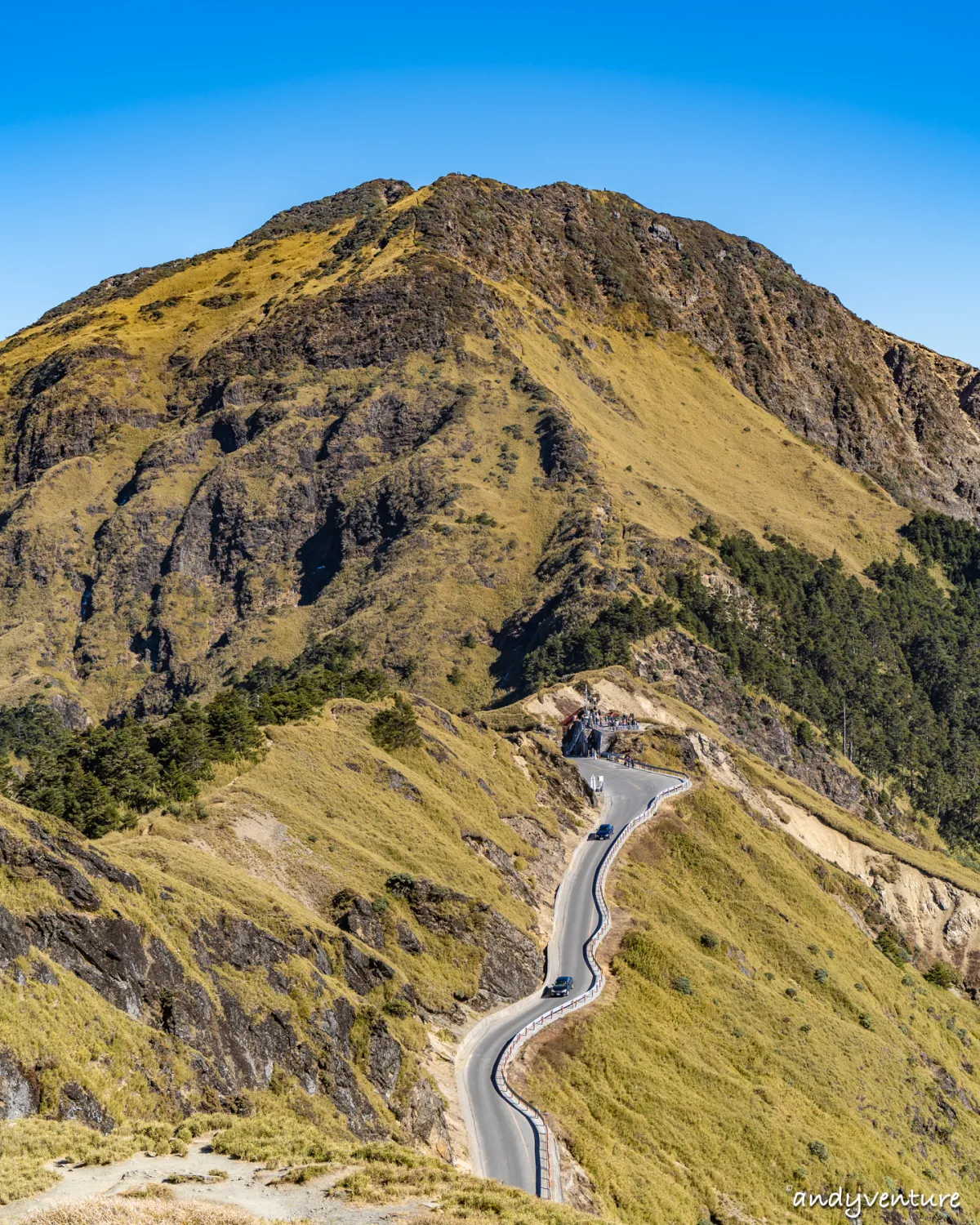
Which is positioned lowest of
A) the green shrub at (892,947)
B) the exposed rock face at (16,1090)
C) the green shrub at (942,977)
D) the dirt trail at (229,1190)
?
the green shrub at (942,977)

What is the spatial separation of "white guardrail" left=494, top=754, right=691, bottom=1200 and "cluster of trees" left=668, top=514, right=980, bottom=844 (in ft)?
213

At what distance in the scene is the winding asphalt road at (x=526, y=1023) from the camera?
41562 millimetres

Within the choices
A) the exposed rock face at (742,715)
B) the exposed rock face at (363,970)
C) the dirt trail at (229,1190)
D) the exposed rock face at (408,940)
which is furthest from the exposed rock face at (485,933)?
the exposed rock face at (742,715)

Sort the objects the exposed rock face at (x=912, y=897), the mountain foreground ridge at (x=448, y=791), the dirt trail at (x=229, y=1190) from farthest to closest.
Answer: the exposed rock face at (x=912, y=897), the mountain foreground ridge at (x=448, y=791), the dirt trail at (x=229, y=1190)

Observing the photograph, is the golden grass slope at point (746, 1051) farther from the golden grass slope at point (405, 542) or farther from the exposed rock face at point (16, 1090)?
the golden grass slope at point (405, 542)

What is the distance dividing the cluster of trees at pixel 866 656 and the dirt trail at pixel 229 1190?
4532 inches

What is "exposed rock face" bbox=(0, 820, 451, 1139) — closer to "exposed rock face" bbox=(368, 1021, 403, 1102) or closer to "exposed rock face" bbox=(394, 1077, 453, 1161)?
"exposed rock face" bbox=(368, 1021, 403, 1102)

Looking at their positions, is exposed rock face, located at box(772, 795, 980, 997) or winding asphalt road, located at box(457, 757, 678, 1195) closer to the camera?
winding asphalt road, located at box(457, 757, 678, 1195)

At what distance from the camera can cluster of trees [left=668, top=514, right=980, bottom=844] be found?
479 feet

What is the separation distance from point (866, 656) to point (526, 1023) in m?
126

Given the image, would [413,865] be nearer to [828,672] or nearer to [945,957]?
[945,957]

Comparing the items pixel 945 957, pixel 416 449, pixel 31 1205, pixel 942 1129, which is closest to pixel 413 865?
pixel 942 1129

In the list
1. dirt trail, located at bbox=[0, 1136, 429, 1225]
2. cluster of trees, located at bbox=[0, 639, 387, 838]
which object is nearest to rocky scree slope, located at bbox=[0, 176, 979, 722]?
cluster of trees, located at bbox=[0, 639, 387, 838]

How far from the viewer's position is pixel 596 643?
124750 millimetres
